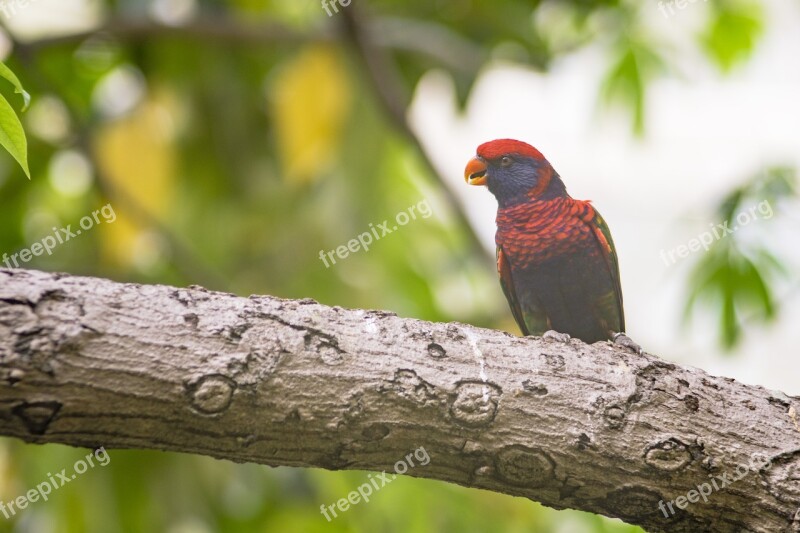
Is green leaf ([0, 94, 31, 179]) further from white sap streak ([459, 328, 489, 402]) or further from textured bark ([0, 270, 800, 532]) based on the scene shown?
white sap streak ([459, 328, 489, 402])

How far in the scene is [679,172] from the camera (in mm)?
6789

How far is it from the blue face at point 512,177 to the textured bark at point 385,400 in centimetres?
38

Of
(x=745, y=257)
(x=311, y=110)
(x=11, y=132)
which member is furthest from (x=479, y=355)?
(x=311, y=110)

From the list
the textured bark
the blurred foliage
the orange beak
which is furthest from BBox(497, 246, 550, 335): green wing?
the blurred foliage

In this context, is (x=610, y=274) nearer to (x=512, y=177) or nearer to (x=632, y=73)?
(x=512, y=177)

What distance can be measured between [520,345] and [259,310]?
0.71 metres

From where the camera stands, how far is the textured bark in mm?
1854

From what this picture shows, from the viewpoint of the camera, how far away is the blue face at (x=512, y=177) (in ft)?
6.73

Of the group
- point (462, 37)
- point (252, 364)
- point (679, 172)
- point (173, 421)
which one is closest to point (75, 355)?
point (173, 421)

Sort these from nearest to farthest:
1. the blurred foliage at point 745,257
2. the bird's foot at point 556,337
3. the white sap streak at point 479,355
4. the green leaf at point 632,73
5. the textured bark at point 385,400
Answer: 1. the textured bark at point 385,400
2. the white sap streak at point 479,355
3. the bird's foot at point 556,337
4. the blurred foliage at point 745,257
5. the green leaf at point 632,73

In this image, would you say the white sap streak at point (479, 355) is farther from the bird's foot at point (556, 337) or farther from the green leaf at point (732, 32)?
the green leaf at point (732, 32)

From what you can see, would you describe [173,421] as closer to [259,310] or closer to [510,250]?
[259,310]

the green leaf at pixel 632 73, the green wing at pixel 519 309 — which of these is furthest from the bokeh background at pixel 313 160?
the green wing at pixel 519 309

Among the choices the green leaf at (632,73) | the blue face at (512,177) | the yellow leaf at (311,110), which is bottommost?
the blue face at (512,177)
